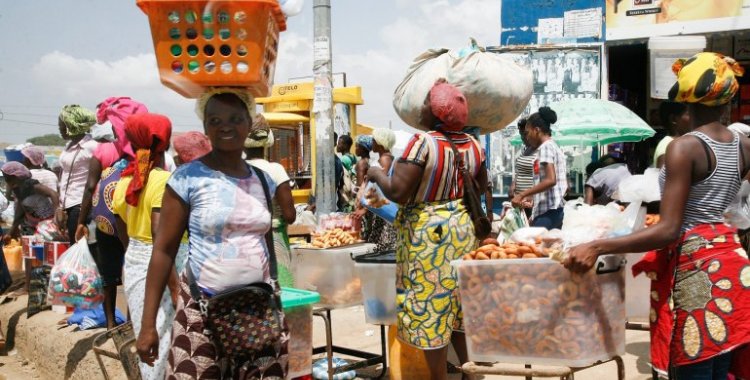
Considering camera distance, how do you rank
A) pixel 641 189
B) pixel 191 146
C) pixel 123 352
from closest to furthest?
pixel 641 189 < pixel 123 352 < pixel 191 146

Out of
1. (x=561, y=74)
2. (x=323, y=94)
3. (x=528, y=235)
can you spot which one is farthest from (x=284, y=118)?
(x=528, y=235)

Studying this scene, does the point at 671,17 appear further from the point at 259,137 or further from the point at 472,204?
the point at 472,204

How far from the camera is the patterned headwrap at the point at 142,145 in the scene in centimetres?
359

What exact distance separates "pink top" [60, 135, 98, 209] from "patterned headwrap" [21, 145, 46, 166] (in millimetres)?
2679

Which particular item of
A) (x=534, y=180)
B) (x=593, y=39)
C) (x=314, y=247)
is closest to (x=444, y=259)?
(x=314, y=247)

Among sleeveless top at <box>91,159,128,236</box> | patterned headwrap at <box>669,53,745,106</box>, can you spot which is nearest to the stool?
patterned headwrap at <box>669,53,745,106</box>

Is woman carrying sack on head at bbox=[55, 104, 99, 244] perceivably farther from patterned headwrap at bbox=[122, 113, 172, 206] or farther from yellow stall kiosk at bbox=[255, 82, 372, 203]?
yellow stall kiosk at bbox=[255, 82, 372, 203]

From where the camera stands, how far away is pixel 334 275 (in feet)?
15.3

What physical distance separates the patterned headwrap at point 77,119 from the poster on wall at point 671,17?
7680 mm

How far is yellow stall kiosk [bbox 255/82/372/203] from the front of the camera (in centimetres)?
1423

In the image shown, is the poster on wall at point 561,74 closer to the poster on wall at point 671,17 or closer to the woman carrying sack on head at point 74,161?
the poster on wall at point 671,17

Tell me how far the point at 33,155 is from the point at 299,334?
6.12 meters

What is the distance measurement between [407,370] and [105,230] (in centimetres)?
236

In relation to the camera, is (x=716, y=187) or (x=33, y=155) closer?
(x=716, y=187)
